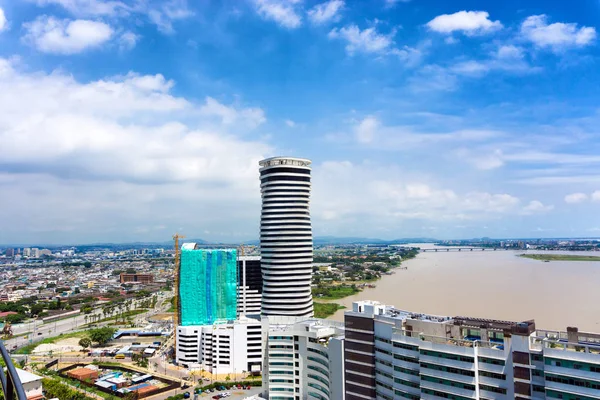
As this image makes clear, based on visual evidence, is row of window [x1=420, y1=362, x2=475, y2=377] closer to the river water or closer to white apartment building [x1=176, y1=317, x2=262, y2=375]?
white apartment building [x1=176, y1=317, x2=262, y2=375]

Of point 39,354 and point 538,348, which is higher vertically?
point 538,348

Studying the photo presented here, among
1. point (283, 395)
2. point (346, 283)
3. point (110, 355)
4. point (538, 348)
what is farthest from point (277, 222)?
point (346, 283)

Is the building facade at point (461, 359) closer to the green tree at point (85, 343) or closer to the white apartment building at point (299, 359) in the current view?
the white apartment building at point (299, 359)

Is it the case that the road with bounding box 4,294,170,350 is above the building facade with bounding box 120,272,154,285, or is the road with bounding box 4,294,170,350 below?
below

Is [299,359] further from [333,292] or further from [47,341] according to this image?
[333,292]

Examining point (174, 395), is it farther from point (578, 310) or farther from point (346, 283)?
point (346, 283)

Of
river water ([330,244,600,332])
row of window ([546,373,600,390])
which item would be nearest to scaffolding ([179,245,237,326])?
river water ([330,244,600,332])

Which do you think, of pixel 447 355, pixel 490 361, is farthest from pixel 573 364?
pixel 447 355
